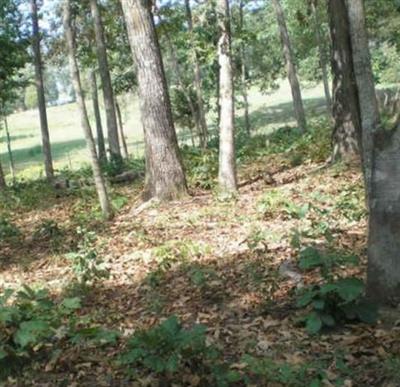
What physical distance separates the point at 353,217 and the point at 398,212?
10.2ft

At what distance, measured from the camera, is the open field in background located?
42.9 meters

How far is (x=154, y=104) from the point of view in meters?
10.4

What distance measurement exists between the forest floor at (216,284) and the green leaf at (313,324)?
7 cm

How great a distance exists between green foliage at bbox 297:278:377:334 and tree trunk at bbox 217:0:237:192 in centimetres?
608

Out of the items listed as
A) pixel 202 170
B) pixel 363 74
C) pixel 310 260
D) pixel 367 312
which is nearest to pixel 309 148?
pixel 202 170

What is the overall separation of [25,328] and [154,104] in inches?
252

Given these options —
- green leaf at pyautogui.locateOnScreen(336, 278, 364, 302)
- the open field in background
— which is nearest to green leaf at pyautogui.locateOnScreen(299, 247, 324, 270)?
green leaf at pyautogui.locateOnScreen(336, 278, 364, 302)

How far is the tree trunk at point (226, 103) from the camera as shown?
33.7 ft

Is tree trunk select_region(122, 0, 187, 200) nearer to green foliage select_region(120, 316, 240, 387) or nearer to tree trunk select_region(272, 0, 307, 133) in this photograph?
green foliage select_region(120, 316, 240, 387)

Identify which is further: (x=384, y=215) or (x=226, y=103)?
(x=226, y=103)

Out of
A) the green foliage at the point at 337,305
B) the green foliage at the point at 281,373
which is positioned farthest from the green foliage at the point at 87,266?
the green foliage at the point at 281,373

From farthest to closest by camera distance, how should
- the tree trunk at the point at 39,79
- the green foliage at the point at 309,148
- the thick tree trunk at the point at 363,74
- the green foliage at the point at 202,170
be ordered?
the tree trunk at the point at 39,79 → the green foliage at the point at 309,148 → the green foliage at the point at 202,170 → the thick tree trunk at the point at 363,74

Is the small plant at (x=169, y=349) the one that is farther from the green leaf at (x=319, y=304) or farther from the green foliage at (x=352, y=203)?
the green foliage at (x=352, y=203)

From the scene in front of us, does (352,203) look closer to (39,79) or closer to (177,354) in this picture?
(177,354)
